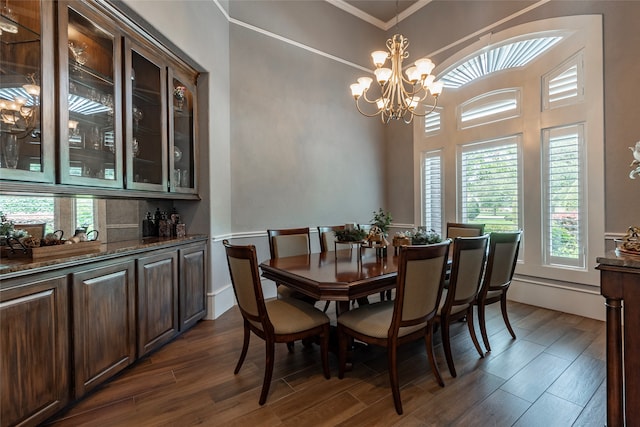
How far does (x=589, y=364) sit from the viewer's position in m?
2.28

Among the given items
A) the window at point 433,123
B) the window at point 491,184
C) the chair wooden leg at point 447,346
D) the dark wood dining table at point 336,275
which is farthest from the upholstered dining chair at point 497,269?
the window at point 433,123

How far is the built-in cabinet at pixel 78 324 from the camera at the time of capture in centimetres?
148

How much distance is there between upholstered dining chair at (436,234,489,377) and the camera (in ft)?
6.91

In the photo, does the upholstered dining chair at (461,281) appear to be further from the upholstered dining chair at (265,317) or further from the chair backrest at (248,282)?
the chair backrest at (248,282)

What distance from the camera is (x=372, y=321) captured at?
1.97m

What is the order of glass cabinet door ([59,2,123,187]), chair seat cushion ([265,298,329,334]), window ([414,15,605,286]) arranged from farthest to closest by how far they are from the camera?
window ([414,15,605,286]) < chair seat cushion ([265,298,329,334]) < glass cabinet door ([59,2,123,187])

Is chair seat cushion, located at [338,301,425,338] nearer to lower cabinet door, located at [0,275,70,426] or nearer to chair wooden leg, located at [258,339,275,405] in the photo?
chair wooden leg, located at [258,339,275,405]

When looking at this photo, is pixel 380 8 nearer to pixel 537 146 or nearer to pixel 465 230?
pixel 537 146

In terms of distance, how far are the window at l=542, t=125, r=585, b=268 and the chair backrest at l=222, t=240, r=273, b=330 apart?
3.50 meters

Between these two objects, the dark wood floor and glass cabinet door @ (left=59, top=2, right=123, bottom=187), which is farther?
glass cabinet door @ (left=59, top=2, right=123, bottom=187)

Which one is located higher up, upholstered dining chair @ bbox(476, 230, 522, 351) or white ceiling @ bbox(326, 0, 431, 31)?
white ceiling @ bbox(326, 0, 431, 31)

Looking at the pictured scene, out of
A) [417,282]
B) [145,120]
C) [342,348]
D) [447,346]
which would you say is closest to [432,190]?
[447,346]

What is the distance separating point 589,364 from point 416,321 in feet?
5.23

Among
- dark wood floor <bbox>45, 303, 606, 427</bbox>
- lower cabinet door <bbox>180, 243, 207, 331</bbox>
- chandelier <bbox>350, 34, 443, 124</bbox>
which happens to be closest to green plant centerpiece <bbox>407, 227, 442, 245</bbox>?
dark wood floor <bbox>45, 303, 606, 427</bbox>
